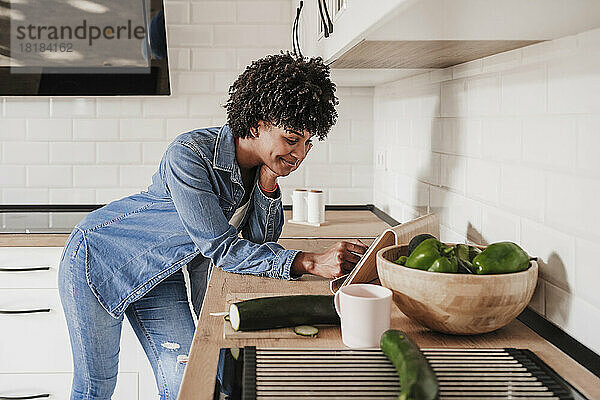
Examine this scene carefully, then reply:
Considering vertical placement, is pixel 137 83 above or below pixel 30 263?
above

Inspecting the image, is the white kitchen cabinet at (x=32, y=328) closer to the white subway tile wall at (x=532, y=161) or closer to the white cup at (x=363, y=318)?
the white subway tile wall at (x=532, y=161)

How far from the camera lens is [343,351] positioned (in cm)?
115

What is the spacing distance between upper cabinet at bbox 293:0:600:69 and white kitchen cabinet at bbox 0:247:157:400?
4.35 feet

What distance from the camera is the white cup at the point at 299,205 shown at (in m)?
2.72

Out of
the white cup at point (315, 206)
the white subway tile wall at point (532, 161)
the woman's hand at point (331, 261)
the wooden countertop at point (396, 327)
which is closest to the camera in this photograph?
the wooden countertop at point (396, 327)

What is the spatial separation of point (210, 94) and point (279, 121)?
1360 millimetres

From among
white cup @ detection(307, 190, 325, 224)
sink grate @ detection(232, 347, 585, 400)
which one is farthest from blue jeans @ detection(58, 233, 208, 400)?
sink grate @ detection(232, 347, 585, 400)

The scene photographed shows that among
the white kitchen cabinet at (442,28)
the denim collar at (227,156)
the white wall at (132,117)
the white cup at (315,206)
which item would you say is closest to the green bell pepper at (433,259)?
the white kitchen cabinet at (442,28)

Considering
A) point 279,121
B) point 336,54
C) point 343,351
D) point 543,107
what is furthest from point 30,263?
point 543,107

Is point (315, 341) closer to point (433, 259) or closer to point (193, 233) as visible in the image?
point (433, 259)

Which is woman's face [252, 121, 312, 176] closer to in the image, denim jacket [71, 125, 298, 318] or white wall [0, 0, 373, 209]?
denim jacket [71, 125, 298, 318]

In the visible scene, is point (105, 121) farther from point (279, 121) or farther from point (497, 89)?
point (497, 89)

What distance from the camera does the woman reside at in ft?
5.67

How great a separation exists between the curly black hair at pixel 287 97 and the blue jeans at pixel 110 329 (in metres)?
0.59
